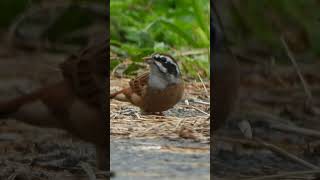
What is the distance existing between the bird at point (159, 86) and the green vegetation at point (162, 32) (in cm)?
19

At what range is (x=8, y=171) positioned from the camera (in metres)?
1.52

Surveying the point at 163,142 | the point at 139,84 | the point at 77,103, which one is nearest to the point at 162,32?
the point at 139,84

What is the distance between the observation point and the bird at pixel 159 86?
1.74 meters

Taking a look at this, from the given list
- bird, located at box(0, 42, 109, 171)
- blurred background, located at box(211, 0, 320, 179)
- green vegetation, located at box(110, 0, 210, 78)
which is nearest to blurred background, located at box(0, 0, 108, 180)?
bird, located at box(0, 42, 109, 171)

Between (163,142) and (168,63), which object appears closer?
(163,142)

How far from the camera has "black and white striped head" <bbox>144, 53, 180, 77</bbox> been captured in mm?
1736

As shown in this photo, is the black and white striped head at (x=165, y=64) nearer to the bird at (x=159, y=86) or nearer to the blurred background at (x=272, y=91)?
the bird at (x=159, y=86)

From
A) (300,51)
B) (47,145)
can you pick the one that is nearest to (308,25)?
(300,51)

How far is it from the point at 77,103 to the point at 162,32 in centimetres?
80

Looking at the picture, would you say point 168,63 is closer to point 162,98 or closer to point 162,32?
point 162,98

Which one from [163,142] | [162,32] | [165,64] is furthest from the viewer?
[162,32]

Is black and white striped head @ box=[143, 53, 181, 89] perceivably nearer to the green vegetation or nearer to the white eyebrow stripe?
the white eyebrow stripe

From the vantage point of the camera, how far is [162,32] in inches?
89.6

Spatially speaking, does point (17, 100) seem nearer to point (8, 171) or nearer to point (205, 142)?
point (8, 171)
